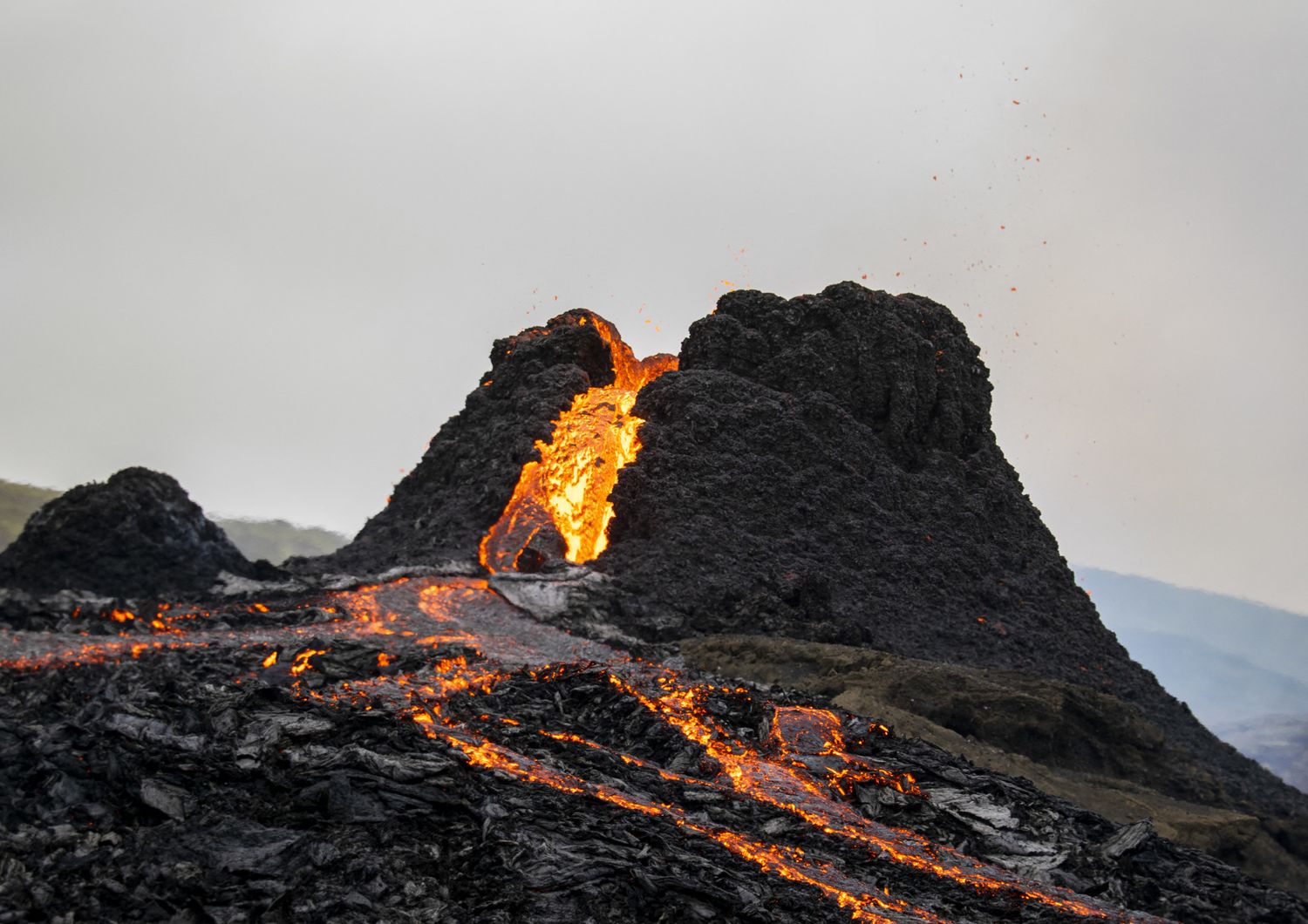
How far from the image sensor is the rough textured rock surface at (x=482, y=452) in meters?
45.5

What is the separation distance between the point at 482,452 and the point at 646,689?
27344mm

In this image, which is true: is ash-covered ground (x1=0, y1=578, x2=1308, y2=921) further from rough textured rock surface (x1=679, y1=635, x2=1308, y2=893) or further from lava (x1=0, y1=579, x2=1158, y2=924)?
rough textured rock surface (x1=679, y1=635, x2=1308, y2=893)

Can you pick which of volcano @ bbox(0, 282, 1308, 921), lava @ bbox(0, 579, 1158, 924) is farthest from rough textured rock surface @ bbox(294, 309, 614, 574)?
lava @ bbox(0, 579, 1158, 924)

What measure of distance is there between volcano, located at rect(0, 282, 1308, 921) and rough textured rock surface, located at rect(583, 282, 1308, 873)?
0.17m

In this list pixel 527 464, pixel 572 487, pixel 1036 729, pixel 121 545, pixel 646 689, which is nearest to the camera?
pixel 646 689

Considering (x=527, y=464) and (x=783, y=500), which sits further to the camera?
(x=527, y=464)

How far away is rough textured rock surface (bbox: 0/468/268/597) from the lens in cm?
3444

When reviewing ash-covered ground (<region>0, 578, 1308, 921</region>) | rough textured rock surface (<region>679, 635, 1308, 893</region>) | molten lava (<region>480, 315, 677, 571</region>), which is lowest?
ash-covered ground (<region>0, 578, 1308, 921</region>)

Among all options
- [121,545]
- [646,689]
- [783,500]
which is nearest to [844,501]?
[783,500]

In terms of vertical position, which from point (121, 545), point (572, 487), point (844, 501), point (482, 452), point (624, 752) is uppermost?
point (482, 452)

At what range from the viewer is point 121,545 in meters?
35.5

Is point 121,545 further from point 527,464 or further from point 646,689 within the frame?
point 646,689

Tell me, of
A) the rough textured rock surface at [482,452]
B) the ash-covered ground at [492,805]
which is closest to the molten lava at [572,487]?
the rough textured rock surface at [482,452]

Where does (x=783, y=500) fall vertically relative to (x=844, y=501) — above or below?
below
